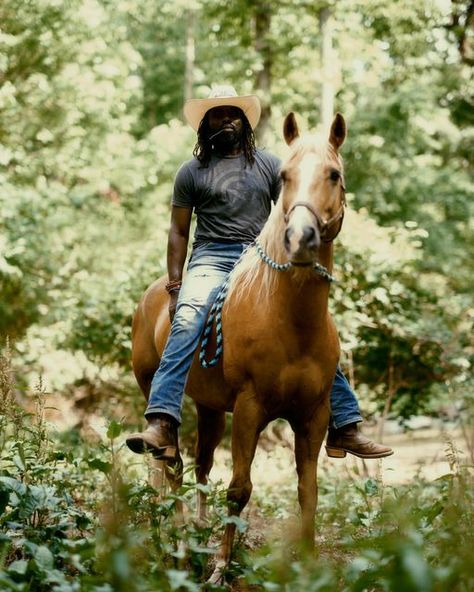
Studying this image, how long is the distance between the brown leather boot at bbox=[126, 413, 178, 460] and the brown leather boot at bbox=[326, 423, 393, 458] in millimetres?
1051

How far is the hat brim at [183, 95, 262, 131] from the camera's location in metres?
4.89

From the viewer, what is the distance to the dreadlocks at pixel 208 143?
16.0 feet

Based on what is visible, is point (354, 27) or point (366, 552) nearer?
point (366, 552)

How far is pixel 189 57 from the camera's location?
2506 cm

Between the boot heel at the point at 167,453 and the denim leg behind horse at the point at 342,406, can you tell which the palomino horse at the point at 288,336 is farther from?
the denim leg behind horse at the point at 342,406

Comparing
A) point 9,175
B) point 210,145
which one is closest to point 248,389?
point 210,145

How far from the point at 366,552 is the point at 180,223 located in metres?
2.83

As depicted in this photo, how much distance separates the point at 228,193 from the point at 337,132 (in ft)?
3.25

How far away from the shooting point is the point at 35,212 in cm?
1166

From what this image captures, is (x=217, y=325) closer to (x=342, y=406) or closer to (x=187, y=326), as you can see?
(x=187, y=326)

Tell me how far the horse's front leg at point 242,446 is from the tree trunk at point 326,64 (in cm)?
1145

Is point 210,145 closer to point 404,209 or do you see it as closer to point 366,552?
point 366,552

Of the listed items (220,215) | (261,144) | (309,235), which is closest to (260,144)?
(261,144)

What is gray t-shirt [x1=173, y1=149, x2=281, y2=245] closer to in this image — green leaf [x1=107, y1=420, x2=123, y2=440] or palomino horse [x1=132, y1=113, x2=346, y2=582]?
palomino horse [x1=132, y1=113, x2=346, y2=582]
